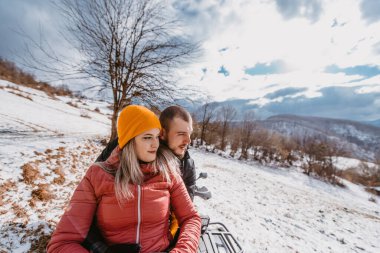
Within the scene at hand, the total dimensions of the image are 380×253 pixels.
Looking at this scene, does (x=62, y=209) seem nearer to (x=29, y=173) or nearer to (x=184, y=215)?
(x=29, y=173)

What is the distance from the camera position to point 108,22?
6.96m

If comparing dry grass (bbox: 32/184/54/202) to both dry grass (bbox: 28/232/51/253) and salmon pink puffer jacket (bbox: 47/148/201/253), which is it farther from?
salmon pink puffer jacket (bbox: 47/148/201/253)

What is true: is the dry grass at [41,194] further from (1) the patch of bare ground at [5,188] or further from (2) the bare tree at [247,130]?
(2) the bare tree at [247,130]

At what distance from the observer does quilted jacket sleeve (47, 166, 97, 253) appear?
142 centimetres

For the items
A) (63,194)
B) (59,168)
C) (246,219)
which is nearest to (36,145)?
(59,168)

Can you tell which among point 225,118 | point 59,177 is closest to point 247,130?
point 225,118

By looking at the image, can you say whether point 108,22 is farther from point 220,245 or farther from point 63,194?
point 220,245

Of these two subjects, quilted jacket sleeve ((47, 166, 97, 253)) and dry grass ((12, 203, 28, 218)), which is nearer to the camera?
quilted jacket sleeve ((47, 166, 97, 253))

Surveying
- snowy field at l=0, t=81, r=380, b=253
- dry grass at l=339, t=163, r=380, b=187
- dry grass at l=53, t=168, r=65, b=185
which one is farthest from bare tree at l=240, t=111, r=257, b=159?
dry grass at l=53, t=168, r=65, b=185

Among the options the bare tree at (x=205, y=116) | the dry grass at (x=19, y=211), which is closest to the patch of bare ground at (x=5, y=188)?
the dry grass at (x=19, y=211)

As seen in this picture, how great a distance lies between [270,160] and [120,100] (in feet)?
107

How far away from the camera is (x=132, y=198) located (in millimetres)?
1682

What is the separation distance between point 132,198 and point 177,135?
86 cm

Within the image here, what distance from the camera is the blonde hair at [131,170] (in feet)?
5.40
